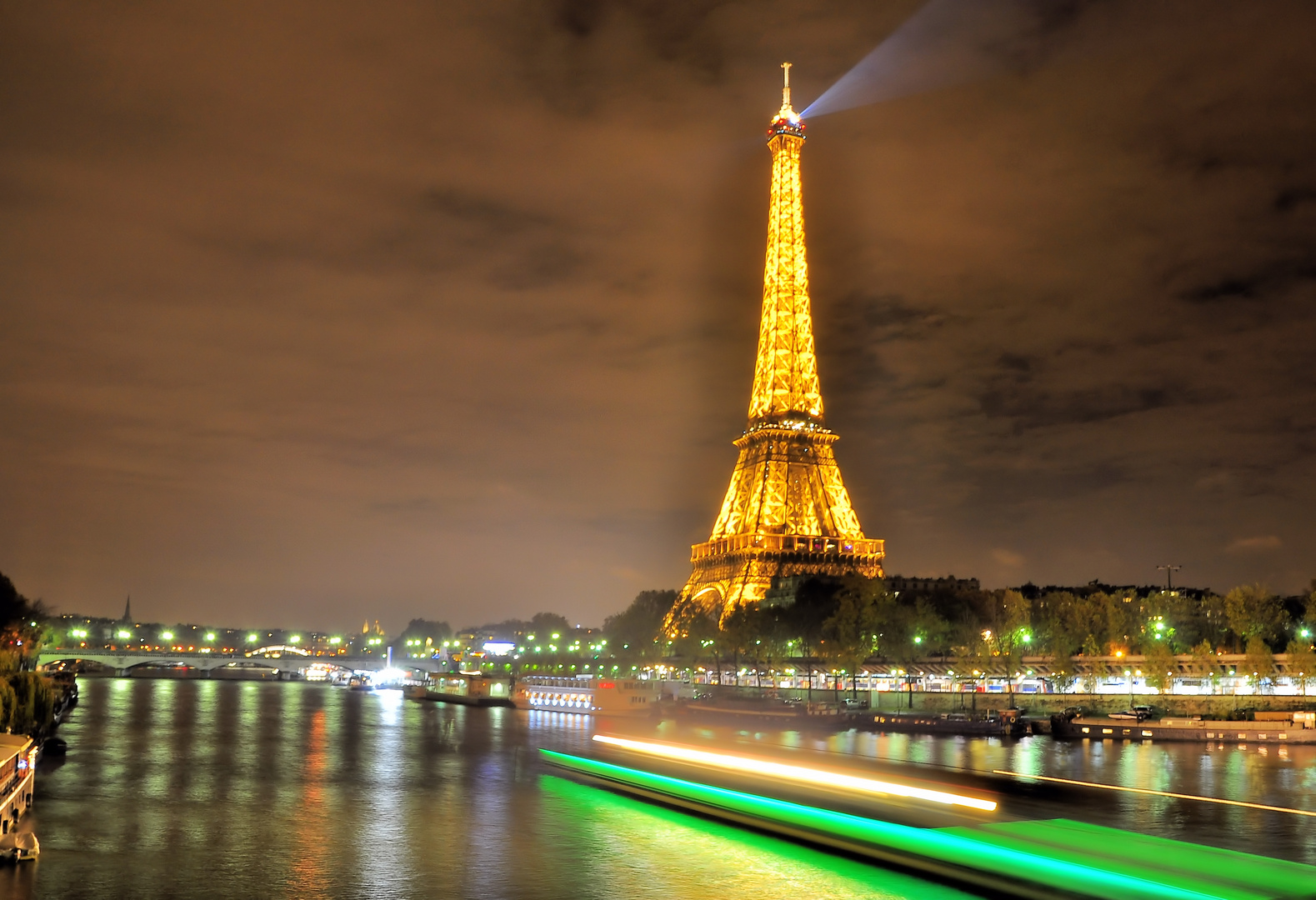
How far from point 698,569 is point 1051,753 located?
76825 mm

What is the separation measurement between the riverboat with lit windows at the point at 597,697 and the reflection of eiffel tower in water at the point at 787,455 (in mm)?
19388

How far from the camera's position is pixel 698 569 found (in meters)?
123

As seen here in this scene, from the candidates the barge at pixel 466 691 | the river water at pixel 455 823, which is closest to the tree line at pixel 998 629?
the barge at pixel 466 691

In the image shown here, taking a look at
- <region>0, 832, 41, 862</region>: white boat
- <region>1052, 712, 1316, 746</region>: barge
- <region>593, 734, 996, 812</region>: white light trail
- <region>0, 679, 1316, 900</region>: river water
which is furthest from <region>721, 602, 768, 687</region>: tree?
<region>0, 832, 41, 862</region>: white boat

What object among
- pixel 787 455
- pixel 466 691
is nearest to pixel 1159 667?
pixel 787 455

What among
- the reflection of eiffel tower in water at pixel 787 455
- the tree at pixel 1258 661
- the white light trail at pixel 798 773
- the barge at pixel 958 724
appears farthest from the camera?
the reflection of eiffel tower in water at pixel 787 455

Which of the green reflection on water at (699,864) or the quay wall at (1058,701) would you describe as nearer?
the green reflection on water at (699,864)

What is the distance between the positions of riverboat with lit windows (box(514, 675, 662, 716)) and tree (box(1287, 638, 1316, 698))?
4004cm

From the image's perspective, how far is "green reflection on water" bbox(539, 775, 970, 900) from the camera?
15773 mm

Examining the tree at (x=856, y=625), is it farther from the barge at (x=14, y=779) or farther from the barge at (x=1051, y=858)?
the barge at (x=1051, y=858)

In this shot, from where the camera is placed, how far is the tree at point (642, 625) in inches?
5763

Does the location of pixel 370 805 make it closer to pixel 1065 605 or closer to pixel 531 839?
pixel 531 839

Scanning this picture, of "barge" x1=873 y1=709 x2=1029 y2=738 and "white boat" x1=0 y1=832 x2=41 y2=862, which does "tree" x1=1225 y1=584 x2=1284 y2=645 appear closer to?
"barge" x1=873 y1=709 x2=1029 y2=738

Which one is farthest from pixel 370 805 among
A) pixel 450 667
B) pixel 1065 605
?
pixel 450 667
